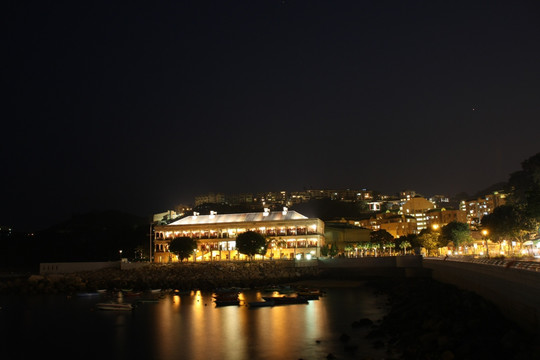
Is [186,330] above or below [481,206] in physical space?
below

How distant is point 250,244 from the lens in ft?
289

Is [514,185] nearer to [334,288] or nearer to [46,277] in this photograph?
[334,288]

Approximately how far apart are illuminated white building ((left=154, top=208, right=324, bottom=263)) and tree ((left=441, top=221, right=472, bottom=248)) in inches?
1007

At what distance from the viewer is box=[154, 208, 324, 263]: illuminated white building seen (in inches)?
4043

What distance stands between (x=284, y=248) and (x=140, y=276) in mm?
35790

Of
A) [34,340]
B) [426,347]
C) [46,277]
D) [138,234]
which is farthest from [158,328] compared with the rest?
[138,234]

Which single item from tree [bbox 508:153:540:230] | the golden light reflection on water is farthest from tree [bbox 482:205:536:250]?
the golden light reflection on water

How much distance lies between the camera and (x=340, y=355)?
27.8m

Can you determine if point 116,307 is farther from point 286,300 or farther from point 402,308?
point 402,308

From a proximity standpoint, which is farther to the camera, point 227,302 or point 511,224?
point 511,224

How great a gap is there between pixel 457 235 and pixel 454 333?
71.3 metres

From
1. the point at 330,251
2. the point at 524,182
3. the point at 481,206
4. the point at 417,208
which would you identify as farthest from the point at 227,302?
the point at 481,206

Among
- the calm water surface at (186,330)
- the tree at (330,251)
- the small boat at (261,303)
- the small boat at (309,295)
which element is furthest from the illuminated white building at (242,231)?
the small boat at (261,303)

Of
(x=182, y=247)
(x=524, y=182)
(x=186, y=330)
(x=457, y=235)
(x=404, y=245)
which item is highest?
(x=524, y=182)
